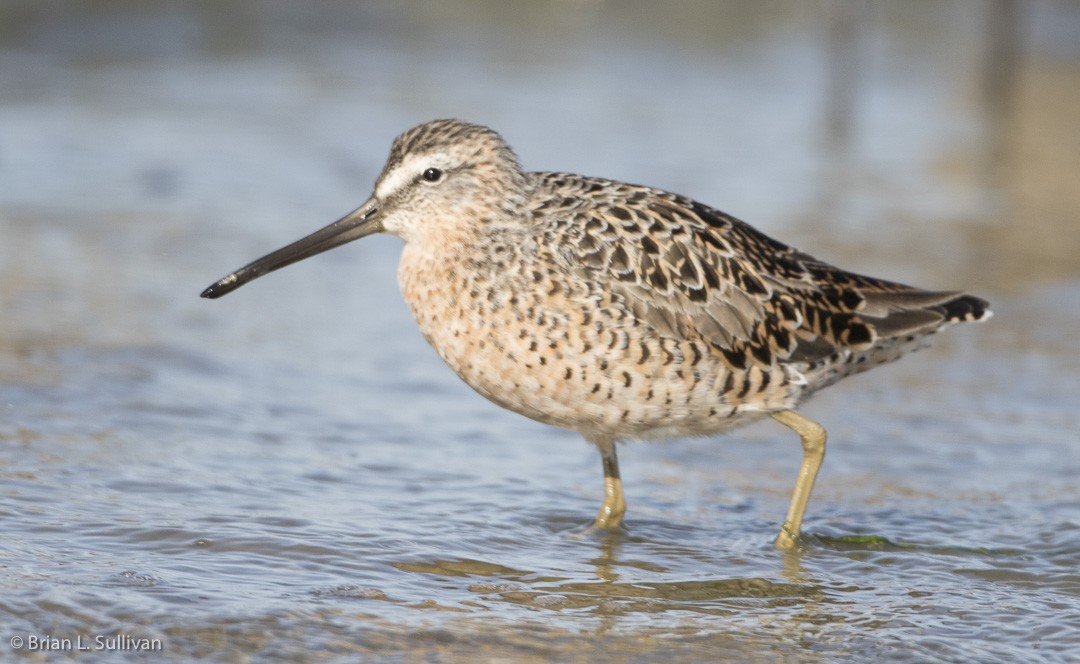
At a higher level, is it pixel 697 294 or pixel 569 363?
pixel 697 294

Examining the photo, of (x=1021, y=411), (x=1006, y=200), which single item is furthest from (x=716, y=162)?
(x=1021, y=411)

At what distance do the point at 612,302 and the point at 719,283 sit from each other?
451 millimetres

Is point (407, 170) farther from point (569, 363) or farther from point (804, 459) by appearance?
point (804, 459)

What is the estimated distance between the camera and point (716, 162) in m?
11.8

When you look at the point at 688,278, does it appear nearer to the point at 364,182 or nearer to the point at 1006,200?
the point at 364,182

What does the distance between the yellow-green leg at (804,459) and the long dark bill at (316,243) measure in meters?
1.58

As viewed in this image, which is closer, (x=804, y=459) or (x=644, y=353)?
(x=644, y=353)

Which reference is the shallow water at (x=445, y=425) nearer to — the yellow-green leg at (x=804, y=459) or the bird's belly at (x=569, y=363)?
the yellow-green leg at (x=804, y=459)

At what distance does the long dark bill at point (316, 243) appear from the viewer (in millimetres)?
5367

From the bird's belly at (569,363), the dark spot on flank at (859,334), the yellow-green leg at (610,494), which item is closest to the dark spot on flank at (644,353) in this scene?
the bird's belly at (569,363)

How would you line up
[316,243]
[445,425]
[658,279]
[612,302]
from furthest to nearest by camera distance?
1. [445,425]
2. [316,243]
3. [658,279]
4. [612,302]

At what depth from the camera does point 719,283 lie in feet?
17.3

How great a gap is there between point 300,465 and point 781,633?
7.01 feet

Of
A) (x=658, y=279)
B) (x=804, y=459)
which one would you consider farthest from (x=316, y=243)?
(x=804, y=459)
